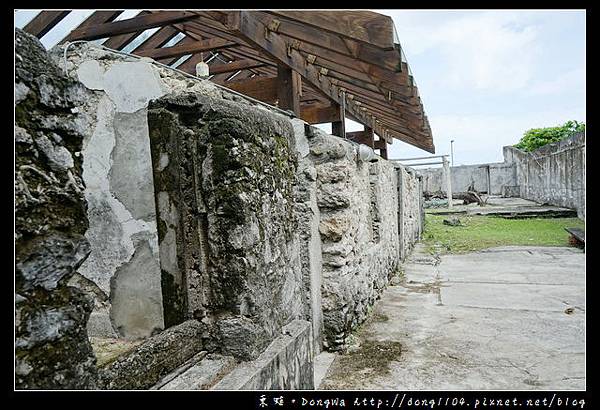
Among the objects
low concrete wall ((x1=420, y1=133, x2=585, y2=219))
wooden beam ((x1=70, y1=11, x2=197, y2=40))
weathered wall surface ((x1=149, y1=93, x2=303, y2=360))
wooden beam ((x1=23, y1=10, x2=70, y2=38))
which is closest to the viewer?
weathered wall surface ((x1=149, y1=93, x2=303, y2=360))

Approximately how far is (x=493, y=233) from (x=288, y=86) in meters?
8.07

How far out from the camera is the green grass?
9.11 metres

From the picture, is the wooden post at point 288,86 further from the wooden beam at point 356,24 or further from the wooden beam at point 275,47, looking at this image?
the wooden beam at point 356,24

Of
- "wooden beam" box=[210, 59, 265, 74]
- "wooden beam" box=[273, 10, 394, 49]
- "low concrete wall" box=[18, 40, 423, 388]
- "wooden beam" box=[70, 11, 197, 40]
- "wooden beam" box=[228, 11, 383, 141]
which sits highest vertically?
"wooden beam" box=[70, 11, 197, 40]

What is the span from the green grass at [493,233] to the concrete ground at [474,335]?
2.67m

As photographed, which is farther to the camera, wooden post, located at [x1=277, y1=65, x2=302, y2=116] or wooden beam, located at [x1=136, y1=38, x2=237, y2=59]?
wooden beam, located at [x1=136, y1=38, x2=237, y2=59]

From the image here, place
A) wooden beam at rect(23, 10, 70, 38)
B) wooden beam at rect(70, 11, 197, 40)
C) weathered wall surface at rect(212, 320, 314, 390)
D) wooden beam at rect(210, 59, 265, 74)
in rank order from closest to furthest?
weathered wall surface at rect(212, 320, 314, 390)
wooden beam at rect(70, 11, 197, 40)
wooden beam at rect(23, 10, 70, 38)
wooden beam at rect(210, 59, 265, 74)

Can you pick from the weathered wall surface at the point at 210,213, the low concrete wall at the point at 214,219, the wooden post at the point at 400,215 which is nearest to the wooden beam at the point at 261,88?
the low concrete wall at the point at 214,219

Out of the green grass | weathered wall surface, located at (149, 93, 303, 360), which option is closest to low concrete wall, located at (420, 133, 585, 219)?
the green grass

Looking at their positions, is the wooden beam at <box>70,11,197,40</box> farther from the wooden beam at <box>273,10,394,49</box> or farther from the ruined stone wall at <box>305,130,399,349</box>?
the ruined stone wall at <box>305,130,399,349</box>

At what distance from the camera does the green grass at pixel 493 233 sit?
911cm

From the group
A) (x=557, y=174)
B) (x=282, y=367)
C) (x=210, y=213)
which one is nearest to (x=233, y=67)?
(x=210, y=213)

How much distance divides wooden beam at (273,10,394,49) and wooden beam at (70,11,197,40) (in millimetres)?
1493
